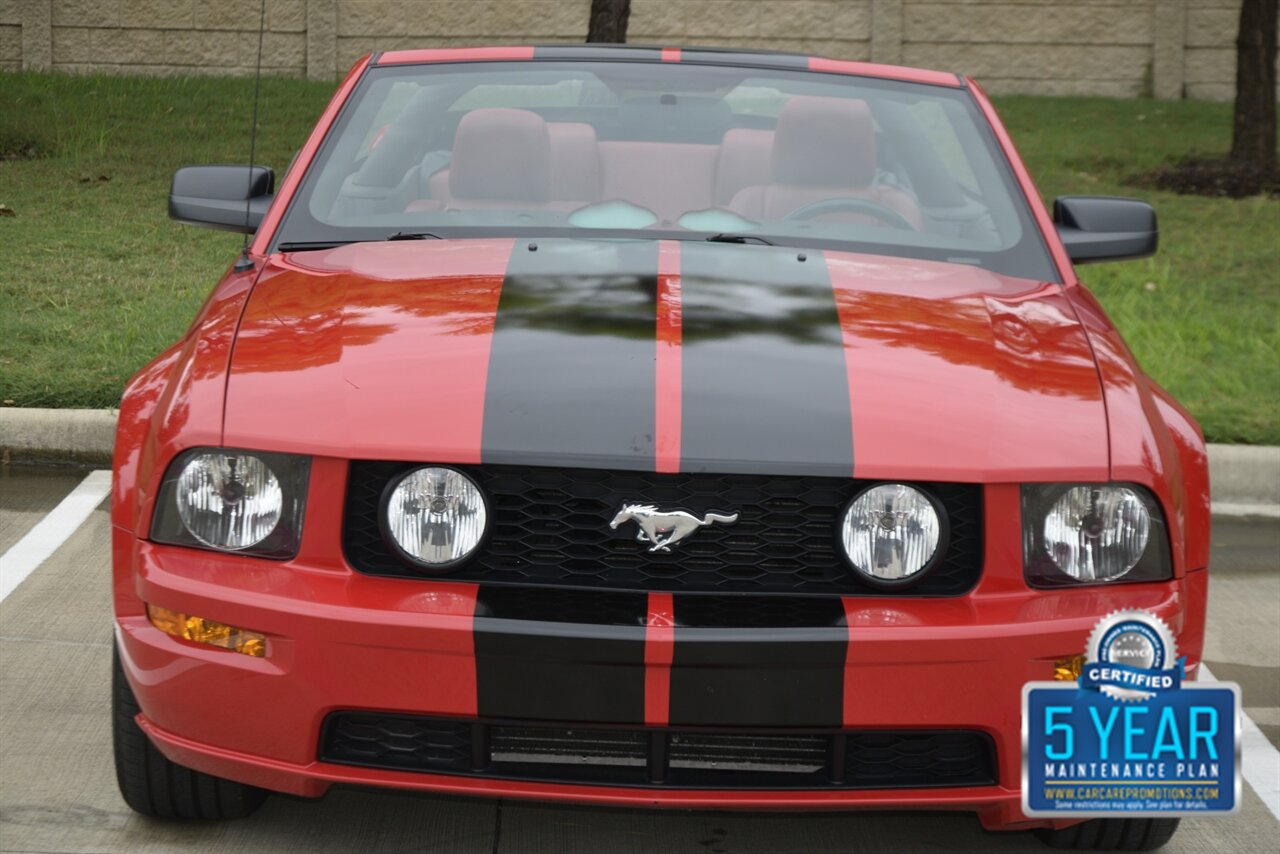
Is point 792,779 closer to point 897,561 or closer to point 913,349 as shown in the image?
point 897,561

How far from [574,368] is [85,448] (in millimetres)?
3661

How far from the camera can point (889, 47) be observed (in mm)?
17203

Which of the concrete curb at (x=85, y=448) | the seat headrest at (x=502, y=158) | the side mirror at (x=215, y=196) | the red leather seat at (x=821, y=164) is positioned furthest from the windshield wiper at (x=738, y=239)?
the concrete curb at (x=85, y=448)

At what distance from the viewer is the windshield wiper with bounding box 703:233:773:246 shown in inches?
146

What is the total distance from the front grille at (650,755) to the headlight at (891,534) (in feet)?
0.82

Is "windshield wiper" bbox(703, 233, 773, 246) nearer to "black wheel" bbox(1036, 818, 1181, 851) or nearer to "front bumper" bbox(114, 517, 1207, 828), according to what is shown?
"front bumper" bbox(114, 517, 1207, 828)

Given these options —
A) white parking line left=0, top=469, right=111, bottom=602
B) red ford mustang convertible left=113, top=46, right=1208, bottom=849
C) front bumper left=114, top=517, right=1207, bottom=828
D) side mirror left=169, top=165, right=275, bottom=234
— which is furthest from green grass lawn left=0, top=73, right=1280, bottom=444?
front bumper left=114, top=517, right=1207, bottom=828

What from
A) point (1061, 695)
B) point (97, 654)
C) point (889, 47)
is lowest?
point (97, 654)

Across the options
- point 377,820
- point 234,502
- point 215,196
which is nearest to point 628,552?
point 234,502

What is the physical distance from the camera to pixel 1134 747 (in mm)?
2447

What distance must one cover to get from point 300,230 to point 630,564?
4.80ft

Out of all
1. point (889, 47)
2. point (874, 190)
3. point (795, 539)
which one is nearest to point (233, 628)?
point (795, 539)

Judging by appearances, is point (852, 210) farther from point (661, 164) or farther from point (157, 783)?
point (157, 783)

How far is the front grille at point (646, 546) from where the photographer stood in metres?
2.67
